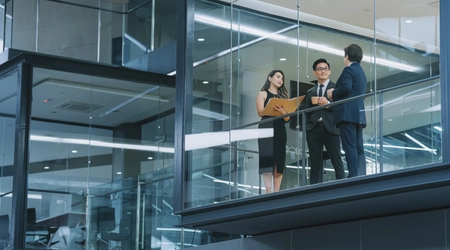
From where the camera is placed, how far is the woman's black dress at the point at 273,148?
10992 mm

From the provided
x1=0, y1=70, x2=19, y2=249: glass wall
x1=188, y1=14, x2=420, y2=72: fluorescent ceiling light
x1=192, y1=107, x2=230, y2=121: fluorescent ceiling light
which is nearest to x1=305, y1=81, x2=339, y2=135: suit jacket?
x1=188, y1=14, x2=420, y2=72: fluorescent ceiling light

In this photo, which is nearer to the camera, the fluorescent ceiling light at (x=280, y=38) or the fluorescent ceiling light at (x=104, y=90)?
the fluorescent ceiling light at (x=280, y=38)

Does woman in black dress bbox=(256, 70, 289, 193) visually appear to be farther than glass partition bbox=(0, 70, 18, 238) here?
No

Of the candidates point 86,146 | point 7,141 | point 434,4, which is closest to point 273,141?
point 434,4

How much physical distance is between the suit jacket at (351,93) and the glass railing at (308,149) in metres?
0.10

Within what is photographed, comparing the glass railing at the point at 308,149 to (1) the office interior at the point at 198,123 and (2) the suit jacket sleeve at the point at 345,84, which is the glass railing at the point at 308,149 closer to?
(1) the office interior at the point at 198,123

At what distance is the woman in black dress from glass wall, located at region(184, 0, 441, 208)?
0.04 m

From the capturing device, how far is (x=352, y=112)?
9969mm

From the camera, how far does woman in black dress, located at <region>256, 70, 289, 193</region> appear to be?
1099cm

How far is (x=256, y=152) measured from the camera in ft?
37.5

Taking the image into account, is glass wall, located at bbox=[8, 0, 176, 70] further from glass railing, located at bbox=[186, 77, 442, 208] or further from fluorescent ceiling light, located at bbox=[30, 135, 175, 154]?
glass railing, located at bbox=[186, 77, 442, 208]

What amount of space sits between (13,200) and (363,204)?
7.03 metres

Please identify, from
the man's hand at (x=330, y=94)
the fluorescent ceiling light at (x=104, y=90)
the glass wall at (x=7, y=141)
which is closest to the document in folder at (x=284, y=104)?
the man's hand at (x=330, y=94)

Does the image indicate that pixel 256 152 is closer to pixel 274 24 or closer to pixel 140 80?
pixel 274 24
